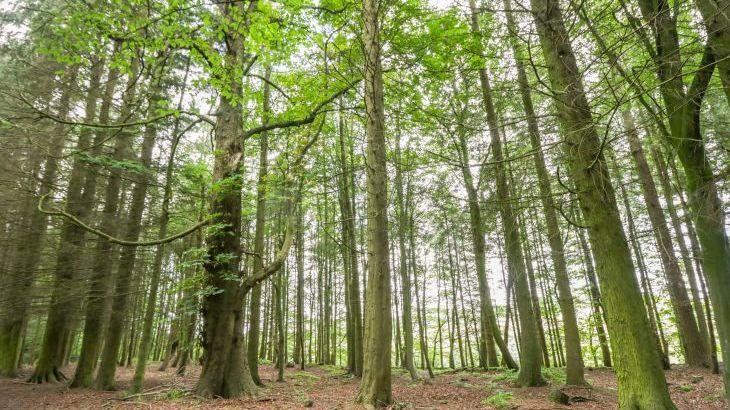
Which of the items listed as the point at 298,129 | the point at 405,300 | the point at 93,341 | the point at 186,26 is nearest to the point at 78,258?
the point at 93,341

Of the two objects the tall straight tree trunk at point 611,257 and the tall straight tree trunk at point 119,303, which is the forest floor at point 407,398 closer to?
the tall straight tree trunk at point 119,303

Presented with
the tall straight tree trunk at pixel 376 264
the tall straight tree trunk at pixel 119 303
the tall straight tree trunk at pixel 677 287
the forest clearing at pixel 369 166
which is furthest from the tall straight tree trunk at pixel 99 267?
the tall straight tree trunk at pixel 677 287

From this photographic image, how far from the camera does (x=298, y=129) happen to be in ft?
30.9

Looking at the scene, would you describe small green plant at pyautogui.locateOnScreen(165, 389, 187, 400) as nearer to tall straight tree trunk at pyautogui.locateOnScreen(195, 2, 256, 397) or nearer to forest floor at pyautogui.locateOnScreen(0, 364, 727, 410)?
forest floor at pyautogui.locateOnScreen(0, 364, 727, 410)

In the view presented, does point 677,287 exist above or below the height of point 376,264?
below

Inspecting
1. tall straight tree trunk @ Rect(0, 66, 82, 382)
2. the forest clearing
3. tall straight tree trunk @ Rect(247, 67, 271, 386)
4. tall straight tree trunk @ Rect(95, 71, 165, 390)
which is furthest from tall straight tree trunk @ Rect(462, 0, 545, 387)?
tall straight tree trunk @ Rect(0, 66, 82, 382)

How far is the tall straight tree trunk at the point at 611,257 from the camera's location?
367 centimetres

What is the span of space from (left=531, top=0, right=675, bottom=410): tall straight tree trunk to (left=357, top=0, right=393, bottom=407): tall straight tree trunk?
98.2 inches

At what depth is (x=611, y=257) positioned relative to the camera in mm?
3990

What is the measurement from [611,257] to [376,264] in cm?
310

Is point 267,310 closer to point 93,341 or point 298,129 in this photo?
point 93,341

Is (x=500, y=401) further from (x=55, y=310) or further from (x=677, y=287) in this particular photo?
(x=55, y=310)

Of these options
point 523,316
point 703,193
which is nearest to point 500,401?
point 523,316

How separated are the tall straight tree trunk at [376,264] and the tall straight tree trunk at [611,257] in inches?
98.2
